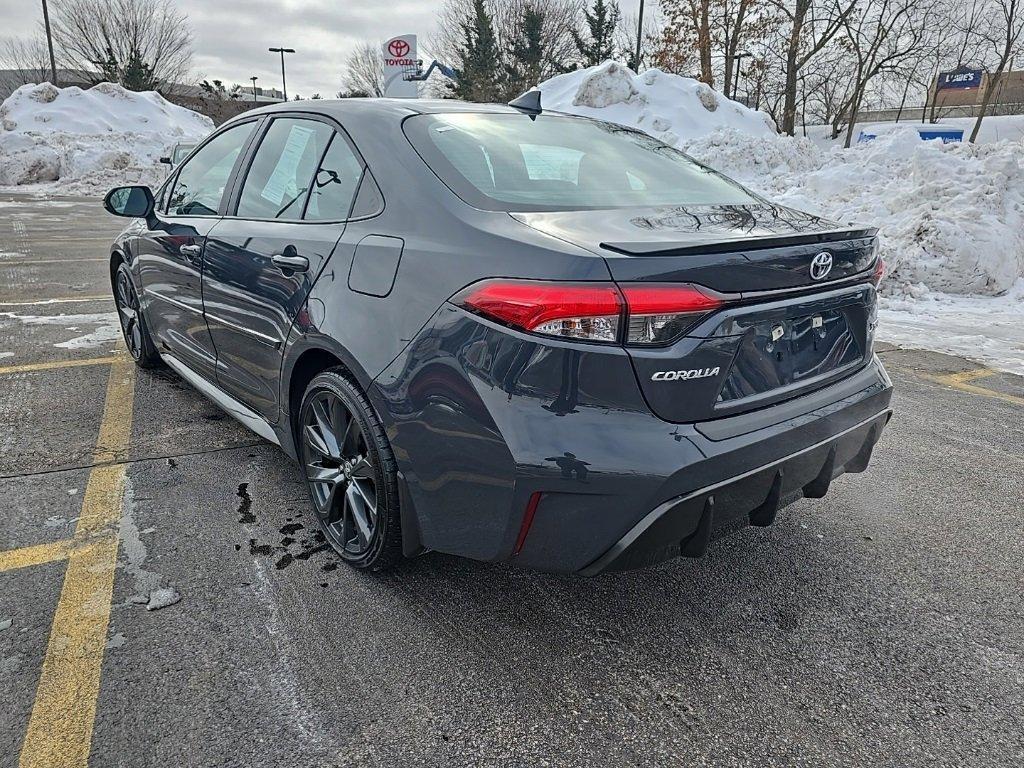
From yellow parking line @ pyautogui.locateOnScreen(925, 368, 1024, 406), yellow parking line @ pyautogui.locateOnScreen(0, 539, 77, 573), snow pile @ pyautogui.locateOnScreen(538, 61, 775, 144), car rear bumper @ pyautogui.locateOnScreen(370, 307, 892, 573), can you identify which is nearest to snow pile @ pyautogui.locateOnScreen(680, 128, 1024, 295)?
yellow parking line @ pyautogui.locateOnScreen(925, 368, 1024, 406)

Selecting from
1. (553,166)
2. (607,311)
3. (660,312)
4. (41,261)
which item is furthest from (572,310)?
(41,261)

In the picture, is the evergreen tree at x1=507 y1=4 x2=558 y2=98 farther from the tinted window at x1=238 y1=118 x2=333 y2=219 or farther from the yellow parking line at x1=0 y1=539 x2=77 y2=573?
the yellow parking line at x1=0 y1=539 x2=77 y2=573

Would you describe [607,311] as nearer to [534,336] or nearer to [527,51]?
A: [534,336]

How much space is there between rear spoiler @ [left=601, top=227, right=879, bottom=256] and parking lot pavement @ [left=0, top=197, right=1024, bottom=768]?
1187 millimetres

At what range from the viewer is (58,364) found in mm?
4684

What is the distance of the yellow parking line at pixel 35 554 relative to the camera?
2.42 m

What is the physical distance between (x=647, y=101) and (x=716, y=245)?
57.3 feet

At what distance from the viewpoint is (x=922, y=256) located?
7504 mm

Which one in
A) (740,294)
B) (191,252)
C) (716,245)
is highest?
(716,245)

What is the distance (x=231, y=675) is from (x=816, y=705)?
1.62 m

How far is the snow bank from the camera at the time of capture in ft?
24.2

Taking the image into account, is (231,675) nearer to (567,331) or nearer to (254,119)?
(567,331)

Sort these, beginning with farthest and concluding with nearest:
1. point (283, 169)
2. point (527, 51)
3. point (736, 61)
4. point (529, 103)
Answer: point (527, 51), point (736, 61), point (529, 103), point (283, 169)

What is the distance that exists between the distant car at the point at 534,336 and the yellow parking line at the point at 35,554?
0.84 meters
